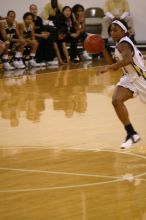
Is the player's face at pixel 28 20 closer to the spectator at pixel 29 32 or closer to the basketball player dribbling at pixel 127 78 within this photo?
the spectator at pixel 29 32

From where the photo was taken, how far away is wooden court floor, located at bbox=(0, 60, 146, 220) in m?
5.68

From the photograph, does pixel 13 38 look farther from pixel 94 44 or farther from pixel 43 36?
pixel 94 44

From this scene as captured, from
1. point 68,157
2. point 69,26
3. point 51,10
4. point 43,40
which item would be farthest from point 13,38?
point 68,157

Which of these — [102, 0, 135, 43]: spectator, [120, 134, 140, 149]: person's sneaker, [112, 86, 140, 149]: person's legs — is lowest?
[102, 0, 135, 43]: spectator

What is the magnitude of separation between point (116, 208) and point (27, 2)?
1621cm

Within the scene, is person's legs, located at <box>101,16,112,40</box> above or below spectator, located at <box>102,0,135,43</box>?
below

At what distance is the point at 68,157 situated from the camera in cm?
756

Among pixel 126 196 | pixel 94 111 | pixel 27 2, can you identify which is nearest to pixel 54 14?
pixel 27 2

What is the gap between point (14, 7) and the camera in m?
21.0

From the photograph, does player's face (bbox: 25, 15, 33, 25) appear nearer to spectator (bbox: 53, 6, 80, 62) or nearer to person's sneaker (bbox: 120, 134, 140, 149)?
spectator (bbox: 53, 6, 80, 62)

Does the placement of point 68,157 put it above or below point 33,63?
above

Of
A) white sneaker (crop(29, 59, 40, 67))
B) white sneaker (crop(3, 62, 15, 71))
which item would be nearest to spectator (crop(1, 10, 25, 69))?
white sneaker (crop(3, 62, 15, 71))

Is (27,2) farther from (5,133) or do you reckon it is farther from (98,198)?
(98,198)

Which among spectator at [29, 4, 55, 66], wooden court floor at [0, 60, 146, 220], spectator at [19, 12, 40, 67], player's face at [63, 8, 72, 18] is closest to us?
wooden court floor at [0, 60, 146, 220]
